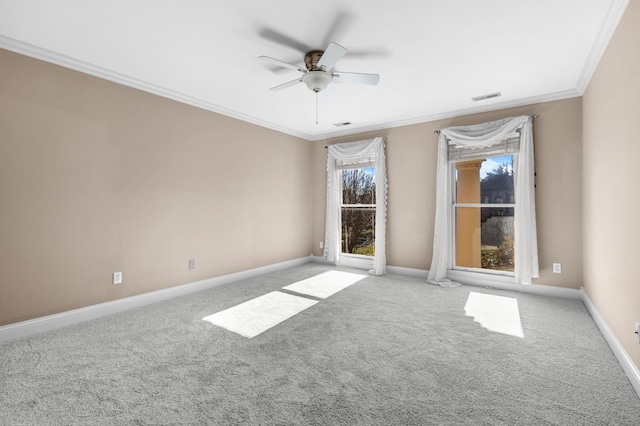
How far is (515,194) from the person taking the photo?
12.9 feet

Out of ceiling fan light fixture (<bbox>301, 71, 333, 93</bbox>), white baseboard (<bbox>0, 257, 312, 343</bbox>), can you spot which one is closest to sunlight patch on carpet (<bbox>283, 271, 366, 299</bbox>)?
white baseboard (<bbox>0, 257, 312, 343</bbox>)

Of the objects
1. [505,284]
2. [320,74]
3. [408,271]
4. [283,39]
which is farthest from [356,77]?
[505,284]

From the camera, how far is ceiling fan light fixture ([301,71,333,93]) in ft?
9.05

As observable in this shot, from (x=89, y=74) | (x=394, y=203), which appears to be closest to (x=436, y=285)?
(x=394, y=203)

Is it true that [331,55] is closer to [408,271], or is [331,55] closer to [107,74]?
[107,74]

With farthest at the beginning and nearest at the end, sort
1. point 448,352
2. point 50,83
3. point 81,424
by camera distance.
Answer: point 50,83 → point 448,352 → point 81,424

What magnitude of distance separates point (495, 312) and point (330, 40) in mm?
3184

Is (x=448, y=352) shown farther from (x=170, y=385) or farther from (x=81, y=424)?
(x=81, y=424)

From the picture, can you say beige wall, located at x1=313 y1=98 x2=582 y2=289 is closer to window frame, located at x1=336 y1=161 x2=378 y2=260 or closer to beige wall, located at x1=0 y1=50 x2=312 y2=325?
window frame, located at x1=336 y1=161 x2=378 y2=260

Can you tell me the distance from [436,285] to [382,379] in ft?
8.64

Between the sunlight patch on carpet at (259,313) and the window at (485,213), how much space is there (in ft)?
8.45

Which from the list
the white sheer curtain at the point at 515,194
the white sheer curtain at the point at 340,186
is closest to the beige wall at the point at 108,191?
the white sheer curtain at the point at 340,186

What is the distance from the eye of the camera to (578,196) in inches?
140

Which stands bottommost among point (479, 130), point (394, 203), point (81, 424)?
point (81, 424)
